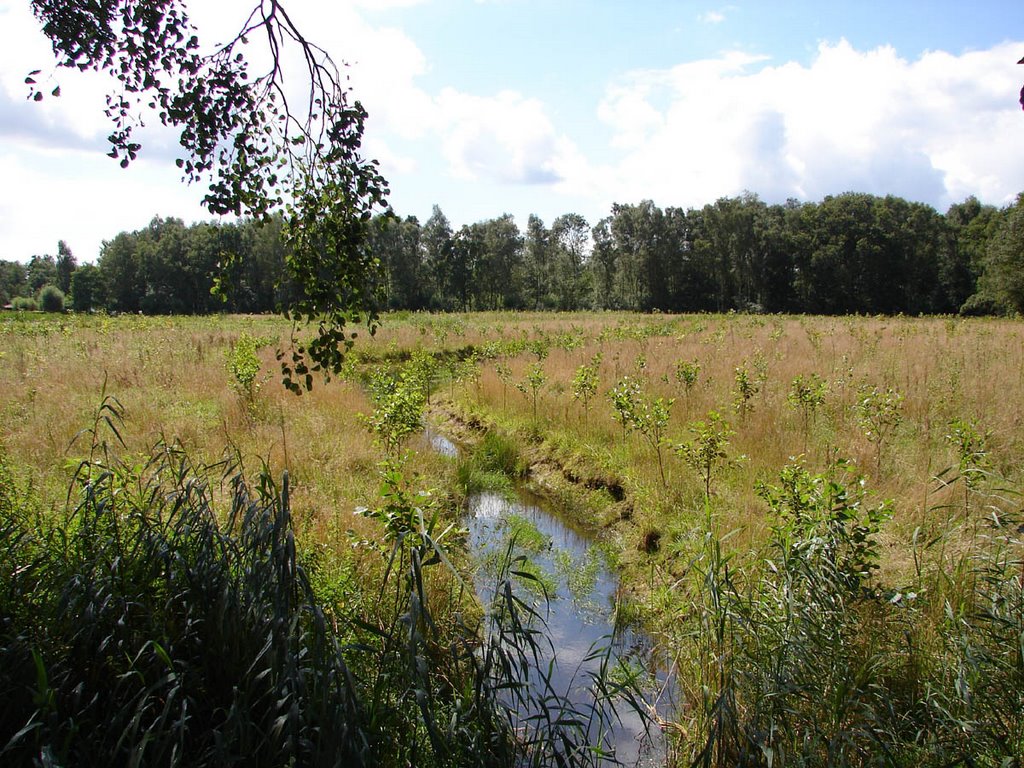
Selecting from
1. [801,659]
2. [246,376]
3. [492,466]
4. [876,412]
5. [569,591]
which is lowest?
[569,591]

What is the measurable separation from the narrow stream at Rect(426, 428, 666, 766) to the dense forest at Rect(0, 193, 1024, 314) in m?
45.5

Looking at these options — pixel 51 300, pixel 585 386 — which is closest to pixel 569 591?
pixel 585 386

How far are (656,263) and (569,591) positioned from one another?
59311 mm

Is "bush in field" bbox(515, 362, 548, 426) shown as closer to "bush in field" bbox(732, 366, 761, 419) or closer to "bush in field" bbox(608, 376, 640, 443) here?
"bush in field" bbox(608, 376, 640, 443)

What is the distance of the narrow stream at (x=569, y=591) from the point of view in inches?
167

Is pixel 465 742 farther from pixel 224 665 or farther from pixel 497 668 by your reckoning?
pixel 224 665

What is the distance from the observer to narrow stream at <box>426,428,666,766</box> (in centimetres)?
425

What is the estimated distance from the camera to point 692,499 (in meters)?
7.18

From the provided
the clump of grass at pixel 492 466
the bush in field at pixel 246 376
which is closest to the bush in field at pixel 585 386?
the clump of grass at pixel 492 466

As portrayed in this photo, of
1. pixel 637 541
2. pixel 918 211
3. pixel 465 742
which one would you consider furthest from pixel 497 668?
pixel 918 211

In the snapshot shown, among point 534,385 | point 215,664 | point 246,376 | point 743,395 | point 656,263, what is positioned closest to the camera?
point 215,664

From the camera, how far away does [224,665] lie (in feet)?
9.99

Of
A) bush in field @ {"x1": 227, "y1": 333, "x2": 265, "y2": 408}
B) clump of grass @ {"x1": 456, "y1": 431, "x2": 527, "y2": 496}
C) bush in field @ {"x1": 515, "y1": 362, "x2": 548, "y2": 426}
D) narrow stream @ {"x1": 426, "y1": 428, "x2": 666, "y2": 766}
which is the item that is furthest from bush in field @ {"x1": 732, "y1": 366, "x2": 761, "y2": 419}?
bush in field @ {"x1": 227, "y1": 333, "x2": 265, "y2": 408}

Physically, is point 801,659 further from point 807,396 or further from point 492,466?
point 492,466
